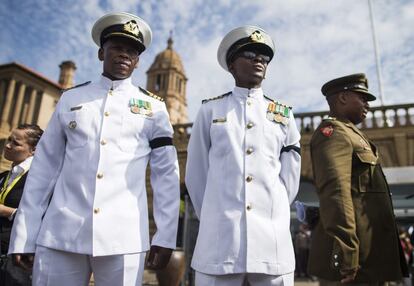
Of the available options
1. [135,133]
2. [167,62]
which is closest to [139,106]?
[135,133]

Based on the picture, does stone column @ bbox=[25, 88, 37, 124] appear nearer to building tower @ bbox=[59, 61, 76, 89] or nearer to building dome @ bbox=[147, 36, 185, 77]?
building tower @ bbox=[59, 61, 76, 89]

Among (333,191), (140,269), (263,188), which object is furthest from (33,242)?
(333,191)

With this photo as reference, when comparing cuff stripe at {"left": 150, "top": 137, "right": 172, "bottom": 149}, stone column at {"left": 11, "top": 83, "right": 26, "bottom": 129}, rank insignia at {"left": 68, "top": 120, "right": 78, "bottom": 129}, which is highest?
stone column at {"left": 11, "top": 83, "right": 26, "bottom": 129}

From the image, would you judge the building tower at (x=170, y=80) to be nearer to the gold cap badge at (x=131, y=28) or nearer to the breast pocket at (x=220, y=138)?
the gold cap badge at (x=131, y=28)

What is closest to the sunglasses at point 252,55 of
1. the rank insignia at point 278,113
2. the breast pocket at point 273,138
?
the rank insignia at point 278,113

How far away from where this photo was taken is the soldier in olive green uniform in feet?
7.00

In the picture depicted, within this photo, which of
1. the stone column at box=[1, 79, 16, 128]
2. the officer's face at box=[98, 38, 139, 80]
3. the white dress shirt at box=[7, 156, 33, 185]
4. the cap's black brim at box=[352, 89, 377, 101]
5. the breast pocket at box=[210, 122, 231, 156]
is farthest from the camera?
the stone column at box=[1, 79, 16, 128]

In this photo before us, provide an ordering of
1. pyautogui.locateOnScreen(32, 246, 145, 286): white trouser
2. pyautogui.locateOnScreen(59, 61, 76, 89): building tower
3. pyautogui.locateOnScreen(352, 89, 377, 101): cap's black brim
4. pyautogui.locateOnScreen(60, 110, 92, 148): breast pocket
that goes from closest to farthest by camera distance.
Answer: pyautogui.locateOnScreen(32, 246, 145, 286): white trouser
pyautogui.locateOnScreen(60, 110, 92, 148): breast pocket
pyautogui.locateOnScreen(352, 89, 377, 101): cap's black brim
pyautogui.locateOnScreen(59, 61, 76, 89): building tower

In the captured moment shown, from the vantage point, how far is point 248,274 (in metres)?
1.85

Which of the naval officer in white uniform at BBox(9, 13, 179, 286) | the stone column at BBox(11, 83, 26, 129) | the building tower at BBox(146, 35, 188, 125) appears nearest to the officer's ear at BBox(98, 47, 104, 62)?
the naval officer in white uniform at BBox(9, 13, 179, 286)

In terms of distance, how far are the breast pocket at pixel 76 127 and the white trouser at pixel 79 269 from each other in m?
0.60

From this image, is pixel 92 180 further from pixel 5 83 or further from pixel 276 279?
pixel 5 83

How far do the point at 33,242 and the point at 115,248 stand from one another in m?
0.46

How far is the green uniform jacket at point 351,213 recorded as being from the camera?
215 cm
